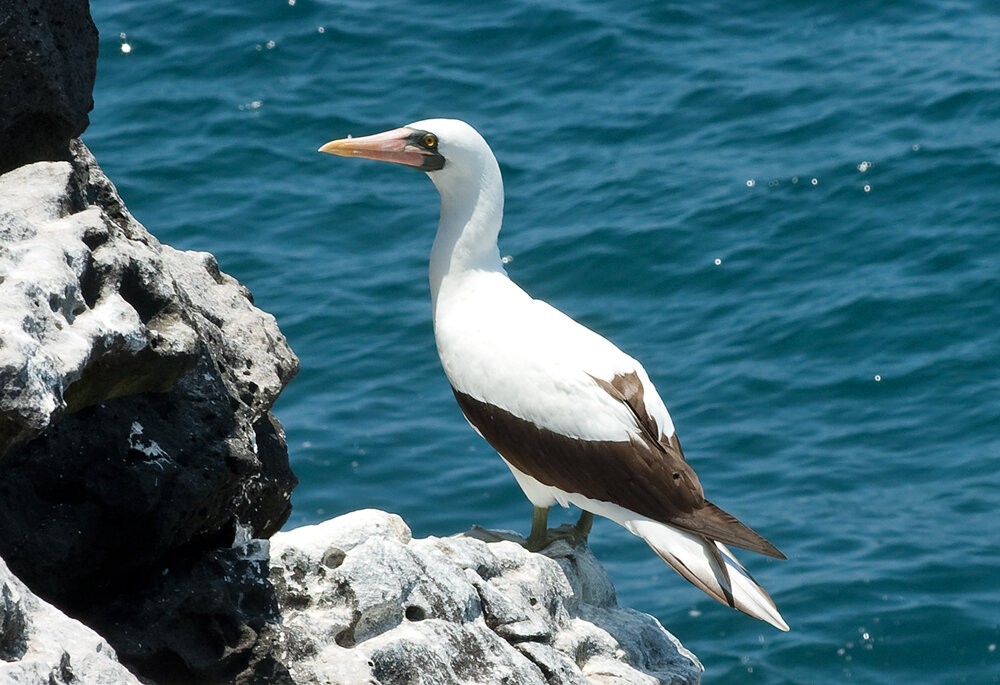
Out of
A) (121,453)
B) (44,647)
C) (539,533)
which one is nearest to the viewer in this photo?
(44,647)

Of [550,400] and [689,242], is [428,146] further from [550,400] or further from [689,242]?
[689,242]

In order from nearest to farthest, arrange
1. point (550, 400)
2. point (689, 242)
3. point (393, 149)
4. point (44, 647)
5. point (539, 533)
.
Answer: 1. point (44, 647)
2. point (550, 400)
3. point (539, 533)
4. point (393, 149)
5. point (689, 242)

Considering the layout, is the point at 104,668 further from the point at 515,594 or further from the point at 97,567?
the point at 515,594

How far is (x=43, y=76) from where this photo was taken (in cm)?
397

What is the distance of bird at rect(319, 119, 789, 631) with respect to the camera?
199 inches

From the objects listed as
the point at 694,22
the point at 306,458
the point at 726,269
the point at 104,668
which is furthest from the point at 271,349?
the point at 694,22

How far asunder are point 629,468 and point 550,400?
13.5 inches

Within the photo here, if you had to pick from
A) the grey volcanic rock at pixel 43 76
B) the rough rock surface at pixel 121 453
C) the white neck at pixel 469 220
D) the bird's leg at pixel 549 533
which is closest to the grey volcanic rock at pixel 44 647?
the rough rock surface at pixel 121 453

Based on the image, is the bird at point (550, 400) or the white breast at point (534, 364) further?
the white breast at point (534, 364)

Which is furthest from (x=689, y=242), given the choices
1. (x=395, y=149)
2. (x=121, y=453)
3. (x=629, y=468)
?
(x=121, y=453)

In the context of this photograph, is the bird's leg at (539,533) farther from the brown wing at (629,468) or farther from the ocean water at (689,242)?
the ocean water at (689,242)

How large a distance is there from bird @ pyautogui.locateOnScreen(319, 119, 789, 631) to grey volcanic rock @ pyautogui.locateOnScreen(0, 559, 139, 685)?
7.73 feet

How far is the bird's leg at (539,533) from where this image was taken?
5422 mm

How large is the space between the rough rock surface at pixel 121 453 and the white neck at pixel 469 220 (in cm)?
179
